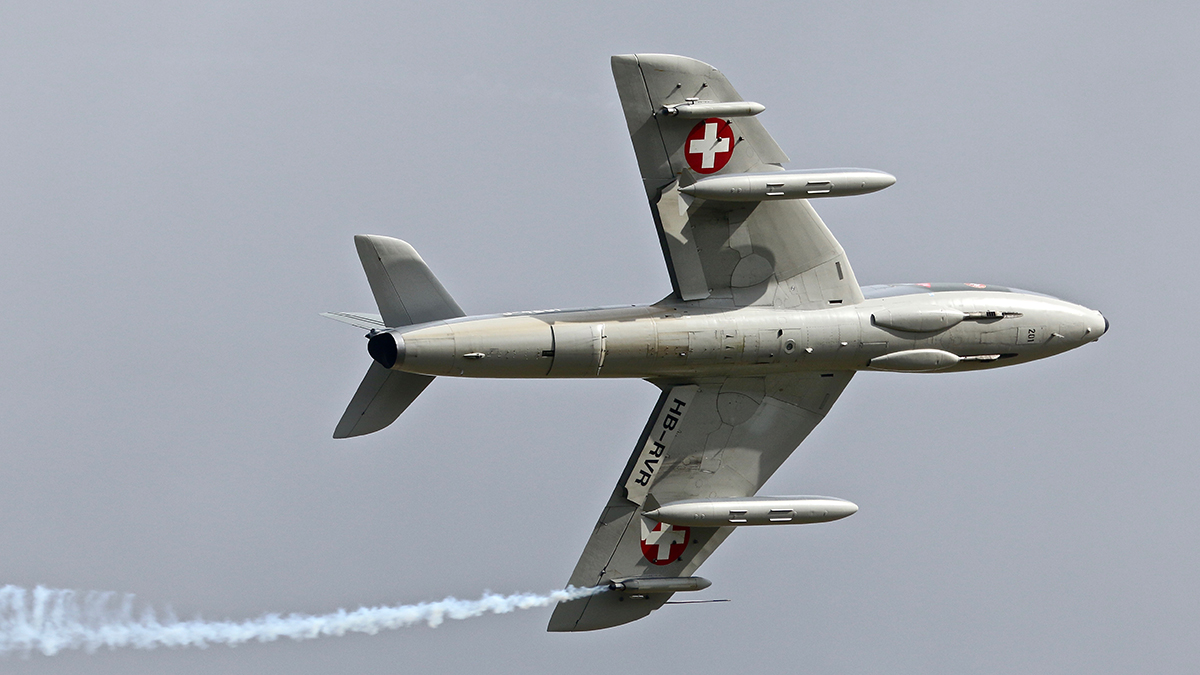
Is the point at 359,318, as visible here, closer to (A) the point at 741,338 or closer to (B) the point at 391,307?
(B) the point at 391,307

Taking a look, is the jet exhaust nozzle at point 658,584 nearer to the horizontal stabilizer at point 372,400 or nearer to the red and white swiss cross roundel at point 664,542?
the red and white swiss cross roundel at point 664,542

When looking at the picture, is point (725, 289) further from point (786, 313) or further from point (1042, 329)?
point (1042, 329)

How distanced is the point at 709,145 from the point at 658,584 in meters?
8.31

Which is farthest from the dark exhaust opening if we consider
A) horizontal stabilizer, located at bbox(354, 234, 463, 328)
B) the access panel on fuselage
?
the access panel on fuselage

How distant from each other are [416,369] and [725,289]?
5.99m

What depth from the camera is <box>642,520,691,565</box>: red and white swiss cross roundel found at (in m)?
39.3

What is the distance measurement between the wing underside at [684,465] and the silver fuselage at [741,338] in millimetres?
840

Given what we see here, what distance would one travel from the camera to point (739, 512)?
38.4 metres

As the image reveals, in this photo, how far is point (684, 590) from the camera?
39.4 meters

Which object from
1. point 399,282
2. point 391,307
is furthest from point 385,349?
point 399,282

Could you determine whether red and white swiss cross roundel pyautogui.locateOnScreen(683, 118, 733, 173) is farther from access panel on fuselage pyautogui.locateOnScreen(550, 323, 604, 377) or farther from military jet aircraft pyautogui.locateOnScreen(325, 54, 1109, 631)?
access panel on fuselage pyautogui.locateOnScreen(550, 323, 604, 377)

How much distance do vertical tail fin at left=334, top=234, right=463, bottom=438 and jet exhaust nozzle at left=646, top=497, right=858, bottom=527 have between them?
5.42 metres

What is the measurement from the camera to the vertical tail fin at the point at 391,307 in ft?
119

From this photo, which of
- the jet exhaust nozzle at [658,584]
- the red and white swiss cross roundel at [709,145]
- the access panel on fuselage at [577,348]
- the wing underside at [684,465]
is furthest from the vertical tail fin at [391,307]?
the jet exhaust nozzle at [658,584]
